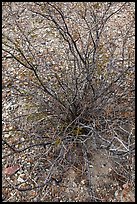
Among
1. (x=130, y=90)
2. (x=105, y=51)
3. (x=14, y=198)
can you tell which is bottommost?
(x=14, y=198)

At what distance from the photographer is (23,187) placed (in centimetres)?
179

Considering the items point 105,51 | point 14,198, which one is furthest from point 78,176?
point 105,51

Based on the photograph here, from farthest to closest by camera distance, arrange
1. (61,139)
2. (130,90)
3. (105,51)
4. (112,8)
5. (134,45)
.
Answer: (112,8) → (134,45) → (105,51) → (130,90) → (61,139)

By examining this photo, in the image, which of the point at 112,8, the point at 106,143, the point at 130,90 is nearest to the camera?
the point at 106,143

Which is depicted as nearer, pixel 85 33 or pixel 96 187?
pixel 96 187

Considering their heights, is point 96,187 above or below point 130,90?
below

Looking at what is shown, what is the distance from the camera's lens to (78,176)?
5.95ft

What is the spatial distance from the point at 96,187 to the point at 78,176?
113mm

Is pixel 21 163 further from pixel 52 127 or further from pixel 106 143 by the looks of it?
pixel 106 143

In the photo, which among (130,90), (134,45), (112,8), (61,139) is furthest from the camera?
(112,8)

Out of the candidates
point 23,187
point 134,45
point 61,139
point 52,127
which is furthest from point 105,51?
point 23,187

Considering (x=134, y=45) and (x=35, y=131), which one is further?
(x=134, y=45)

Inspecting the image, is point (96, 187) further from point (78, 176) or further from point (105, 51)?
point (105, 51)

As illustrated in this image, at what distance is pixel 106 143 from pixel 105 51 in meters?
0.78
